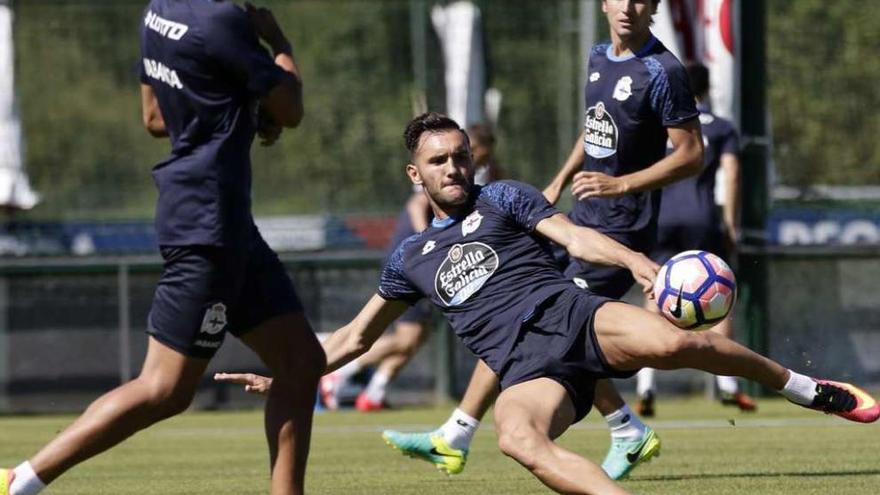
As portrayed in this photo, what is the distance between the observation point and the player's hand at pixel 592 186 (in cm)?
686

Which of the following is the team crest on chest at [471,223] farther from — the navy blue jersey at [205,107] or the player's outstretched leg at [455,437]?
the player's outstretched leg at [455,437]

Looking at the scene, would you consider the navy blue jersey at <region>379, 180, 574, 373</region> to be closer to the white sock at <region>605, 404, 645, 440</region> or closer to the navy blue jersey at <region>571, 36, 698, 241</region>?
the navy blue jersey at <region>571, 36, 698, 241</region>

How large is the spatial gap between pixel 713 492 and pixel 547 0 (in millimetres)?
10199

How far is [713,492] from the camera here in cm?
717

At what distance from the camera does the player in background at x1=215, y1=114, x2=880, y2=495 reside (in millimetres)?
6098

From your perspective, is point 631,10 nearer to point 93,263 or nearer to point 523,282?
point 523,282

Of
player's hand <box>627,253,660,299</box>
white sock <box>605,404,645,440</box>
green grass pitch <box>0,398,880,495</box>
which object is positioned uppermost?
player's hand <box>627,253,660,299</box>

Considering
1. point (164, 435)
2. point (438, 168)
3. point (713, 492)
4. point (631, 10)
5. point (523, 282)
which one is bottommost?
point (164, 435)

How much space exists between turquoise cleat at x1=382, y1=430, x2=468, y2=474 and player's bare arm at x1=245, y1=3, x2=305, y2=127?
8.79 feet

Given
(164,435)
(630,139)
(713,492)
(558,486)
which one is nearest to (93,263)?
(164,435)

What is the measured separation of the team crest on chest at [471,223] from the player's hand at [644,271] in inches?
30.1

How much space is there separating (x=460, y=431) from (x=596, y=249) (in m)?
2.14

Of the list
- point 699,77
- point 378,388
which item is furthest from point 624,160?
point 378,388

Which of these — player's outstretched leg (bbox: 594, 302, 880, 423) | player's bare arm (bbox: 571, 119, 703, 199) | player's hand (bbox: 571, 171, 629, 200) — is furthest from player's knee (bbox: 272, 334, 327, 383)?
player's bare arm (bbox: 571, 119, 703, 199)
